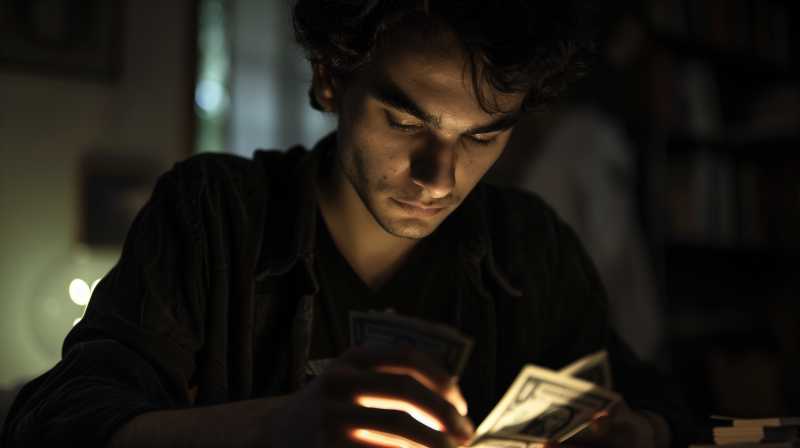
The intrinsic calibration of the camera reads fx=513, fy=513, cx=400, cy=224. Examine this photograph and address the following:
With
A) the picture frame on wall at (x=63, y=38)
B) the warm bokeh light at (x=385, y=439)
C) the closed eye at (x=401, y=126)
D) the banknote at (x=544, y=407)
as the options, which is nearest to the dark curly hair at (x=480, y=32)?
the closed eye at (x=401, y=126)

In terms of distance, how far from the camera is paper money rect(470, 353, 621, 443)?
765mm

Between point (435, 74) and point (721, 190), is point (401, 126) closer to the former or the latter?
point (435, 74)

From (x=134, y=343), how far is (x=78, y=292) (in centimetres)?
142

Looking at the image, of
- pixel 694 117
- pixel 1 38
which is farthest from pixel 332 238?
pixel 694 117

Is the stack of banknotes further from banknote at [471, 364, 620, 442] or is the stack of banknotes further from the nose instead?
the nose

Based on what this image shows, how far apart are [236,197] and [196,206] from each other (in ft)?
0.28

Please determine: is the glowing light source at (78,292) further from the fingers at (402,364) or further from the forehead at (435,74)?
the fingers at (402,364)

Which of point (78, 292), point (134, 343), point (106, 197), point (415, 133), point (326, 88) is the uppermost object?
point (326, 88)

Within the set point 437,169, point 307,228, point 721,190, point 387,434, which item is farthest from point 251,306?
point 721,190

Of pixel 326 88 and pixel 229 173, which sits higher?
pixel 326 88

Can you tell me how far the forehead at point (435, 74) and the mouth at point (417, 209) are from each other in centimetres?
19

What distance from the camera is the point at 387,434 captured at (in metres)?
0.53

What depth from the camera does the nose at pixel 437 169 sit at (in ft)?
2.98

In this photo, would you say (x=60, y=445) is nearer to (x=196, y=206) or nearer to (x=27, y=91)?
(x=196, y=206)
